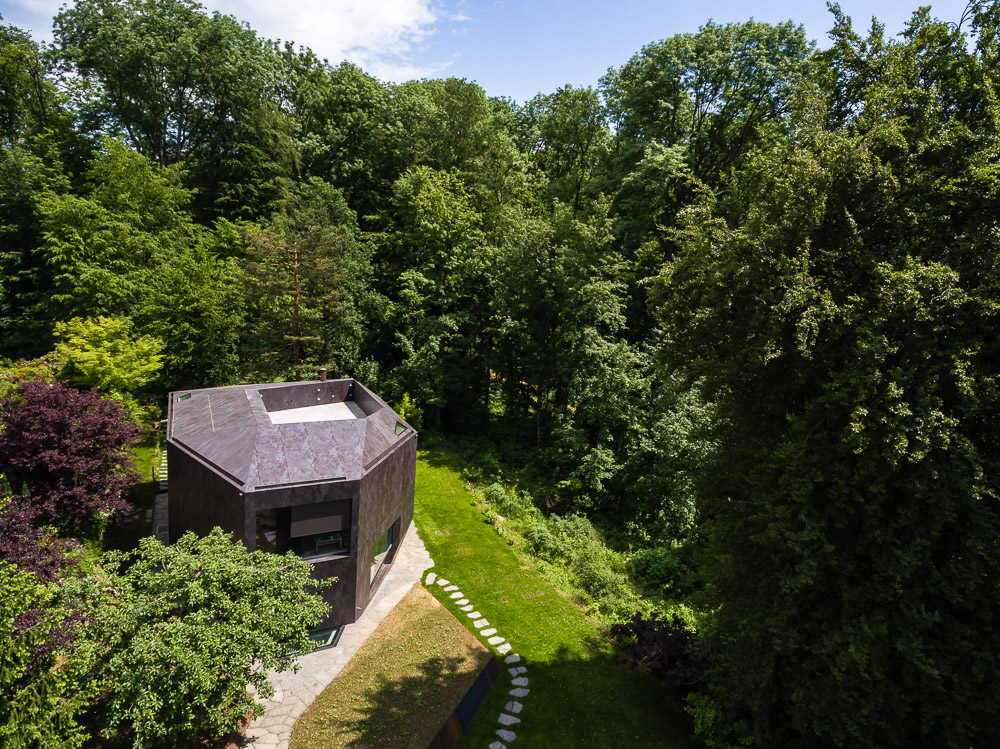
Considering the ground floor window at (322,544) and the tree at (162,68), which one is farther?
the tree at (162,68)

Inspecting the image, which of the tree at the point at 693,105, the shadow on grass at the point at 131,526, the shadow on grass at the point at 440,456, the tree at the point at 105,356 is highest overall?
the tree at the point at 693,105

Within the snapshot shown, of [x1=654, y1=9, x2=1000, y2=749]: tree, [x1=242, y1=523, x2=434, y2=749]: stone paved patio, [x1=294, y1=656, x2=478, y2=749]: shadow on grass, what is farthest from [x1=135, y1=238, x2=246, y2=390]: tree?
[x1=654, y1=9, x2=1000, y2=749]: tree

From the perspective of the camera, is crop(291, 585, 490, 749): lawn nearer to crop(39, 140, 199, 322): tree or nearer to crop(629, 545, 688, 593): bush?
crop(629, 545, 688, 593): bush

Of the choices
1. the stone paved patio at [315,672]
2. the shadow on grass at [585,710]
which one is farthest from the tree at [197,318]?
the shadow on grass at [585,710]

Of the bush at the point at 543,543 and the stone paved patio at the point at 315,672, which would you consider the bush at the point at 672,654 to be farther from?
the stone paved patio at the point at 315,672

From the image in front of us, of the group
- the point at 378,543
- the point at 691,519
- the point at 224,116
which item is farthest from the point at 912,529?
the point at 224,116

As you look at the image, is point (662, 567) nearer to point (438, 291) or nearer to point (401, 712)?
point (401, 712)
